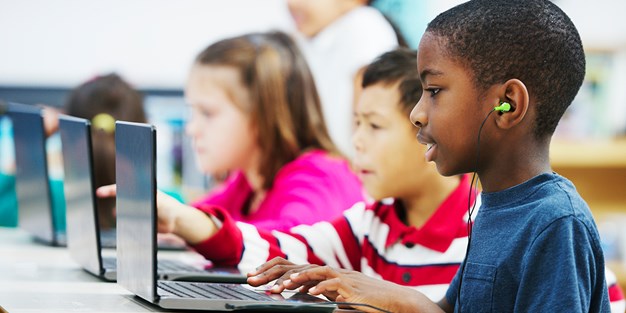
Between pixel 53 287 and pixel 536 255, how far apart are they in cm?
65

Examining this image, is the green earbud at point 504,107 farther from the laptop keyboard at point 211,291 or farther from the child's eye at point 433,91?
the laptop keyboard at point 211,291

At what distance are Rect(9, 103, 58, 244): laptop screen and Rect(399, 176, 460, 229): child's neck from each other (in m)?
0.72

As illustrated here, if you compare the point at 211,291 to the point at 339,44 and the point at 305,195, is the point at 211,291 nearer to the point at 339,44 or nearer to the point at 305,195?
the point at 305,195

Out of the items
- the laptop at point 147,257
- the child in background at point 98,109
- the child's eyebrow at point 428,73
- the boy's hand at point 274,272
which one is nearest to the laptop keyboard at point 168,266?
the laptop at point 147,257

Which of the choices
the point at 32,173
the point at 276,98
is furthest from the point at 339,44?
the point at 32,173

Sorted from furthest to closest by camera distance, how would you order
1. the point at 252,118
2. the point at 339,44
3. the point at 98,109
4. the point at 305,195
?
the point at 339,44, the point at 98,109, the point at 252,118, the point at 305,195

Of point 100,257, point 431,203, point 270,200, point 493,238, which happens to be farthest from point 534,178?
point 270,200

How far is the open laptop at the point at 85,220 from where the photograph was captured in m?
1.37

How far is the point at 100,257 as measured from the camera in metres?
1.39

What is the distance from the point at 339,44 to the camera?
9.05 feet

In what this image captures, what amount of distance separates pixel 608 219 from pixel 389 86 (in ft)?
7.34

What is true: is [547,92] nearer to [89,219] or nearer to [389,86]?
[389,86]

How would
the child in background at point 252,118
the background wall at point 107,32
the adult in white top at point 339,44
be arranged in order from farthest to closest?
the background wall at point 107,32, the adult in white top at point 339,44, the child in background at point 252,118

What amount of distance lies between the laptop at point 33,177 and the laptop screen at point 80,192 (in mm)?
318
